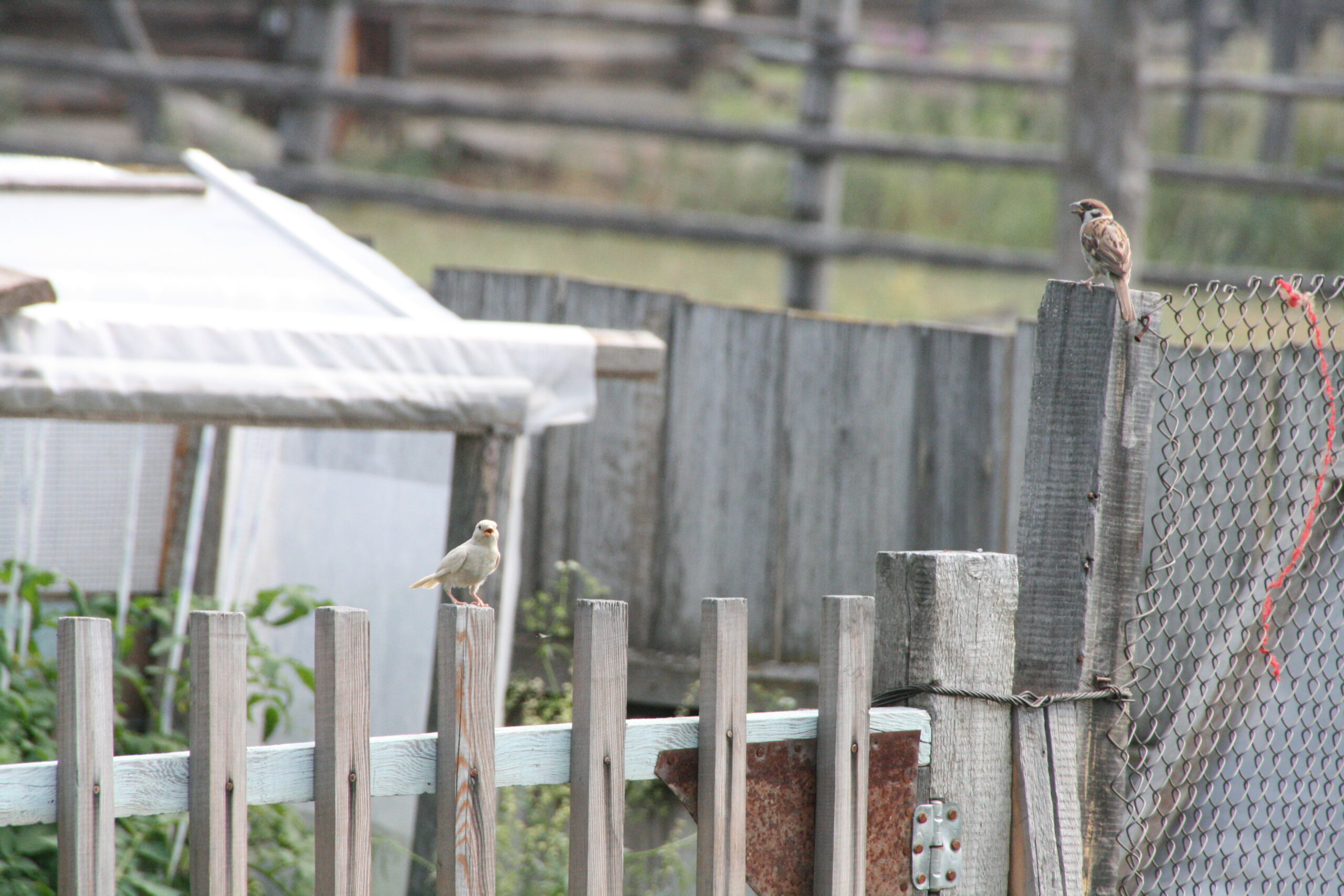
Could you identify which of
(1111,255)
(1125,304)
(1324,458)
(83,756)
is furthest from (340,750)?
(1324,458)

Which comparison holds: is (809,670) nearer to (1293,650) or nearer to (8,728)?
(1293,650)

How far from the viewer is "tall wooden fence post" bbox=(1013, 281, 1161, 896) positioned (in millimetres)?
2303

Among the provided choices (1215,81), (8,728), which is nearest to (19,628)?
(8,728)

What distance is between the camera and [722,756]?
208 cm

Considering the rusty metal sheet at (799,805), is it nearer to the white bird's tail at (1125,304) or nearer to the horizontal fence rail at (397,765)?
the horizontal fence rail at (397,765)

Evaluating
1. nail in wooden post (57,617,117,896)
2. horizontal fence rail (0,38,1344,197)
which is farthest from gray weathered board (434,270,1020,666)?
horizontal fence rail (0,38,1344,197)

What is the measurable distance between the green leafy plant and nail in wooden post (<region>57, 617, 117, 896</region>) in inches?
55.8

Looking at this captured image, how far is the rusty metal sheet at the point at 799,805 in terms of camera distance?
2.15 m

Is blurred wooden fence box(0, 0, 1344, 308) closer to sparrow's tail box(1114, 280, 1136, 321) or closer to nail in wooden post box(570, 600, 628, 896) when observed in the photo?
sparrow's tail box(1114, 280, 1136, 321)

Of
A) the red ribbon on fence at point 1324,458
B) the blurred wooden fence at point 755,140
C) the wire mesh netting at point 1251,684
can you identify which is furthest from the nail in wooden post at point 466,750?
the blurred wooden fence at point 755,140

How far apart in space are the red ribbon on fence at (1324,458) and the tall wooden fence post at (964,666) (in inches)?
24.3

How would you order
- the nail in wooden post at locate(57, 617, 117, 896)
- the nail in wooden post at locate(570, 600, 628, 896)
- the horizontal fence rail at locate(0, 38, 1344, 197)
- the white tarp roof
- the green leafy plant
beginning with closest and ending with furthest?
the nail in wooden post at locate(57, 617, 117, 896)
the nail in wooden post at locate(570, 600, 628, 896)
the white tarp roof
the green leafy plant
the horizontal fence rail at locate(0, 38, 1344, 197)

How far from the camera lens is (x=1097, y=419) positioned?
229cm

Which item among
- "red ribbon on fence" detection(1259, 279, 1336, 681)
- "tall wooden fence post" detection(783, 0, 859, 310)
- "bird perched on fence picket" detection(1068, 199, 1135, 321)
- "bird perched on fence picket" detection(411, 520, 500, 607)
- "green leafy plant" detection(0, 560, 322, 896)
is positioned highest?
"tall wooden fence post" detection(783, 0, 859, 310)
